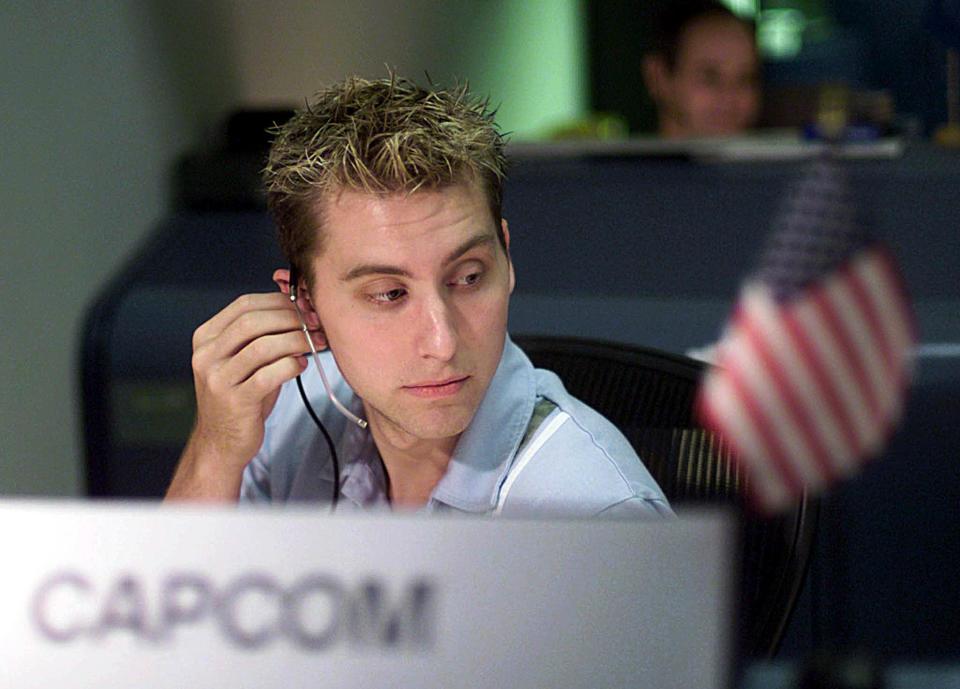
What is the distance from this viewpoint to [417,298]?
857mm

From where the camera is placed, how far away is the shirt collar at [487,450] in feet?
3.10

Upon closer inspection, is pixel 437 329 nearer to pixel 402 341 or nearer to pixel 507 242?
pixel 402 341

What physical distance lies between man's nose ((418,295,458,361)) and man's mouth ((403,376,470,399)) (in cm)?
3

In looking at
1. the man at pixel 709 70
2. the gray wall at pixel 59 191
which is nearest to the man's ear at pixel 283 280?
the gray wall at pixel 59 191

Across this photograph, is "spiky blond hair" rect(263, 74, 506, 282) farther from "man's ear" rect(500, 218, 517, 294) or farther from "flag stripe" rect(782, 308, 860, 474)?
"flag stripe" rect(782, 308, 860, 474)

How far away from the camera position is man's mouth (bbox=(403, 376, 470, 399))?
898 millimetres

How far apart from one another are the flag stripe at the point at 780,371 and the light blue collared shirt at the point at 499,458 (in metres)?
0.25

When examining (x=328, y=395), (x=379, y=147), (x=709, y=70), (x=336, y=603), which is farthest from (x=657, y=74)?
(x=336, y=603)

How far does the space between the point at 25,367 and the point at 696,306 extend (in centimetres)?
97

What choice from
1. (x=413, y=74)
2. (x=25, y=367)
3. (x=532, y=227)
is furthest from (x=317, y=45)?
(x=413, y=74)

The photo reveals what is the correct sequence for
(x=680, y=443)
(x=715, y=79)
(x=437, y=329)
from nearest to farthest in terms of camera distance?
1. (x=437, y=329)
2. (x=680, y=443)
3. (x=715, y=79)

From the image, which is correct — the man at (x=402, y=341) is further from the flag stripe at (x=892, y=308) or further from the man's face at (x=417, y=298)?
the flag stripe at (x=892, y=308)

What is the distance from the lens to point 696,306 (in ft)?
6.14

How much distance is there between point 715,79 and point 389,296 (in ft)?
7.53
